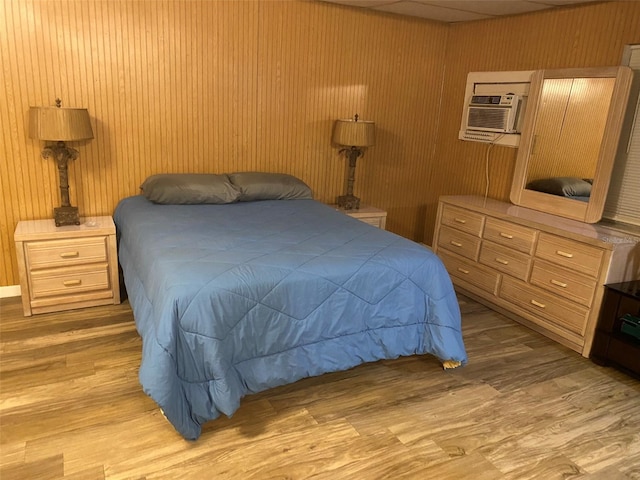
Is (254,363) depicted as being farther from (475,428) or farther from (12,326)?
(12,326)

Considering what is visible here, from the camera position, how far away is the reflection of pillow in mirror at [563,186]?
3.27 meters

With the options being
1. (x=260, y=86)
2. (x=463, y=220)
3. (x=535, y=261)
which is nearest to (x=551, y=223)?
(x=535, y=261)

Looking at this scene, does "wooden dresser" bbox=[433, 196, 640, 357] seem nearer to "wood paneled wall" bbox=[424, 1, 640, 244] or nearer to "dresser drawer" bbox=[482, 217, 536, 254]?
"dresser drawer" bbox=[482, 217, 536, 254]

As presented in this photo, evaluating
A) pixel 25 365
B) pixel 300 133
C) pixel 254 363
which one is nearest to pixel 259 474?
pixel 254 363

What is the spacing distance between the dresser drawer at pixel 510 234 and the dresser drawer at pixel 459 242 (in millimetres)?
133

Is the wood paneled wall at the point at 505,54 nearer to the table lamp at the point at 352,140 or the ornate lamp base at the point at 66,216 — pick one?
the table lamp at the point at 352,140

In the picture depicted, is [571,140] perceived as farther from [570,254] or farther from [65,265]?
[65,265]

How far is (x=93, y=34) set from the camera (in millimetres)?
3195

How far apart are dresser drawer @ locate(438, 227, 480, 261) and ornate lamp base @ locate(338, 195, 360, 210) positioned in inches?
29.9

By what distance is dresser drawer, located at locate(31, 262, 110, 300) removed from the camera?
9.91 feet

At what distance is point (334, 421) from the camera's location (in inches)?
87.7

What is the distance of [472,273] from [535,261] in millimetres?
599

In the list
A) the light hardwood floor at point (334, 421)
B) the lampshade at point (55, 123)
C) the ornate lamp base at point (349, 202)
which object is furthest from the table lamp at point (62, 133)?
the ornate lamp base at point (349, 202)

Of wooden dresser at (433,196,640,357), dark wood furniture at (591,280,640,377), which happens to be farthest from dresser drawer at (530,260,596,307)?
dark wood furniture at (591,280,640,377)
